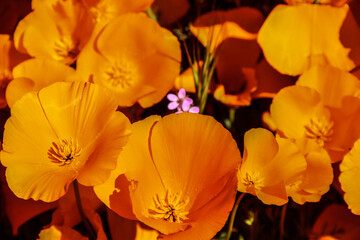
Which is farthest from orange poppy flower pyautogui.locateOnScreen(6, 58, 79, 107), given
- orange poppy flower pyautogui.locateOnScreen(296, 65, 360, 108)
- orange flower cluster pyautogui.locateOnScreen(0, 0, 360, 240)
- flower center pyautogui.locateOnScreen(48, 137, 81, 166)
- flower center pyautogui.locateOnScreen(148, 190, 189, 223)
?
orange poppy flower pyautogui.locateOnScreen(296, 65, 360, 108)

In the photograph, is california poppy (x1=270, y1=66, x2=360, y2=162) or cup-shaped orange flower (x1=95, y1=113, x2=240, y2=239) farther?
california poppy (x1=270, y1=66, x2=360, y2=162)

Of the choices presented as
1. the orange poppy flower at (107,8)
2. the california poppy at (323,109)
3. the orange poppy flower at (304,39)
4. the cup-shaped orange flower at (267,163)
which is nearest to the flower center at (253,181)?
the cup-shaped orange flower at (267,163)

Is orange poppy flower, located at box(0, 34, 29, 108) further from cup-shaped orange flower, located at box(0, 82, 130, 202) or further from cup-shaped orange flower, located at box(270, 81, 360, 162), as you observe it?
cup-shaped orange flower, located at box(270, 81, 360, 162)

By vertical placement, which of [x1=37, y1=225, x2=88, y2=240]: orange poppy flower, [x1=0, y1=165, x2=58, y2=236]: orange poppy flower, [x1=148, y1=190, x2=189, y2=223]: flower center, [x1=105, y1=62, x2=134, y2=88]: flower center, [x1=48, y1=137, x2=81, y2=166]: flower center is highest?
Result: [x1=48, y1=137, x2=81, y2=166]: flower center

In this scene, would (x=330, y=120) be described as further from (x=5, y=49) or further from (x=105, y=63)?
(x=5, y=49)

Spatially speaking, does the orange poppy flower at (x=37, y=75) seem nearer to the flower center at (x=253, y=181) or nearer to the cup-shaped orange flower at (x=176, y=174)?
the cup-shaped orange flower at (x=176, y=174)

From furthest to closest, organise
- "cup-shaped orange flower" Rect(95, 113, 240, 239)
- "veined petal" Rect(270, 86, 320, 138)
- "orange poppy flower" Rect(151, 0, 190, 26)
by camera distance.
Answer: "orange poppy flower" Rect(151, 0, 190, 26), "veined petal" Rect(270, 86, 320, 138), "cup-shaped orange flower" Rect(95, 113, 240, 239)
